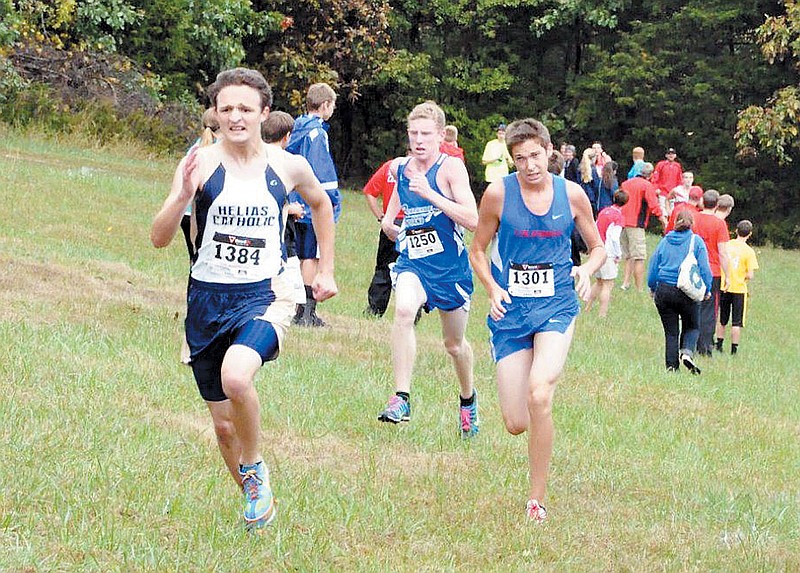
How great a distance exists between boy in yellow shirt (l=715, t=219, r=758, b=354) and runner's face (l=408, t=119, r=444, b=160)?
28.5 feet

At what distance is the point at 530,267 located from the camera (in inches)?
277

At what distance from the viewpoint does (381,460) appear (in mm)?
7477

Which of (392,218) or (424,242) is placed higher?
(392,218)

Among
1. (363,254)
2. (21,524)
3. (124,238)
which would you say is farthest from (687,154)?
(21,524)

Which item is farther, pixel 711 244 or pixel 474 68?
pixel 474 68

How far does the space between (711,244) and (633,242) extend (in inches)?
217

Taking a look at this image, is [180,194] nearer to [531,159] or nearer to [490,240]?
[531,159]

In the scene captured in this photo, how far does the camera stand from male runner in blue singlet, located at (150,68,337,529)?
5574 mm

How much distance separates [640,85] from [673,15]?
2375 mm

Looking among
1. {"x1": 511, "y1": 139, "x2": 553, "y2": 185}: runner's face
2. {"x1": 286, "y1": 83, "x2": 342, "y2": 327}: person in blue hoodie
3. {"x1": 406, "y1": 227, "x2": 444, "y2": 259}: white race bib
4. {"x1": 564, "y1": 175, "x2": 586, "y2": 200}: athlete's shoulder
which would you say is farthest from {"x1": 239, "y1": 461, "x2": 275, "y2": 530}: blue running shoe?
{"x1": 286, "y1": 83, "x2": 342, "y2": 327}: person in blue hoodie

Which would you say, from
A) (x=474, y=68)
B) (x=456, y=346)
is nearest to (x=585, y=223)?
(x=456, y=346)

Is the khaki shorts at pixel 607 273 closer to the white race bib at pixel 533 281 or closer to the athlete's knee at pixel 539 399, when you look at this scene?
the white race bib at pixel 533 281

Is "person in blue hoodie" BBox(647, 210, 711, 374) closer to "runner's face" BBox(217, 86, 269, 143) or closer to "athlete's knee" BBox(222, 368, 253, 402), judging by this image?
"runner's face" BBox(217, 86, 269, 143)

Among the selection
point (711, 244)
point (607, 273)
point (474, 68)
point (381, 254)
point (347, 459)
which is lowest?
point (347, 459)
